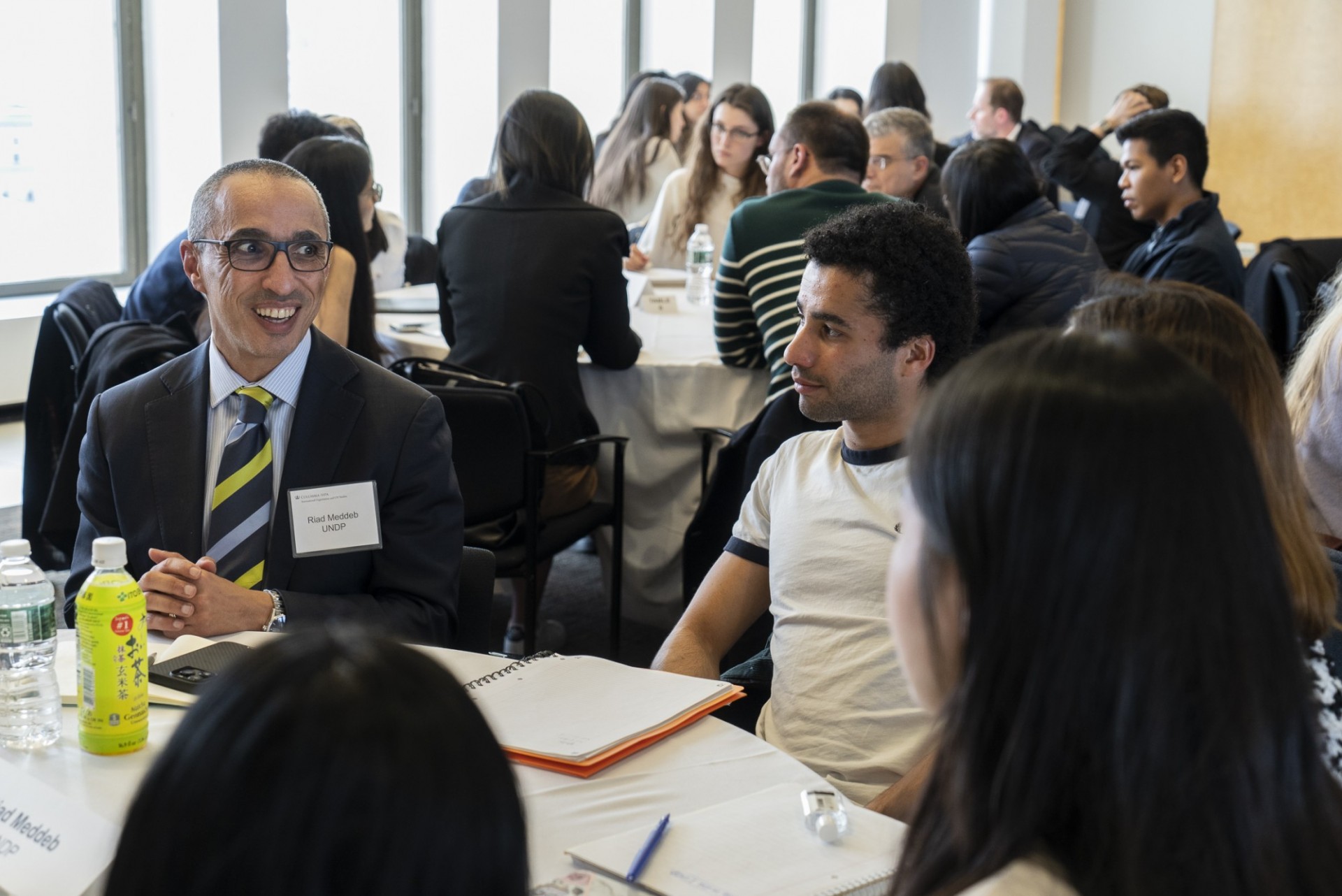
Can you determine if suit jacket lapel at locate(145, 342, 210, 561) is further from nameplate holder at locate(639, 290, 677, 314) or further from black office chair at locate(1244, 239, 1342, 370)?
black office chair at locate(1244, 239, 1342, 370)

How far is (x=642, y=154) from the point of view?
608 centimetres

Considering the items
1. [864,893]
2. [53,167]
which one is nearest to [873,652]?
[864,893]

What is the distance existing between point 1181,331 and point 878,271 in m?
0.63

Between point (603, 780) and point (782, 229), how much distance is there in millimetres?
2317

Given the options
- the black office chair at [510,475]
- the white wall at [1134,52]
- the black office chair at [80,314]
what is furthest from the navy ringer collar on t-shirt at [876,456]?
the white wall at [1134,52]

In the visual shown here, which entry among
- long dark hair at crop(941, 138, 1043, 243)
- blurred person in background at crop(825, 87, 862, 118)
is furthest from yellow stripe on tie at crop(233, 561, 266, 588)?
blurred person in background at crop(825, 87, 862, 118)

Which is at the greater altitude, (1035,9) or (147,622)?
(1035,9)

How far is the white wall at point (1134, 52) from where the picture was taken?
10.5 meters

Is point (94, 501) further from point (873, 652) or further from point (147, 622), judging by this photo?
point (873, 652)

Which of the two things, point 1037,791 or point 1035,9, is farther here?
point 1035,9

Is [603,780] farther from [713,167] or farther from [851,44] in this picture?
[851,44]

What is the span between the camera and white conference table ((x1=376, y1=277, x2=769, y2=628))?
3799mm

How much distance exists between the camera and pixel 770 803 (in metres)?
1.31

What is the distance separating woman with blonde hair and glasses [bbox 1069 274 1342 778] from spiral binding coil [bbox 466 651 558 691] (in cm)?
78
